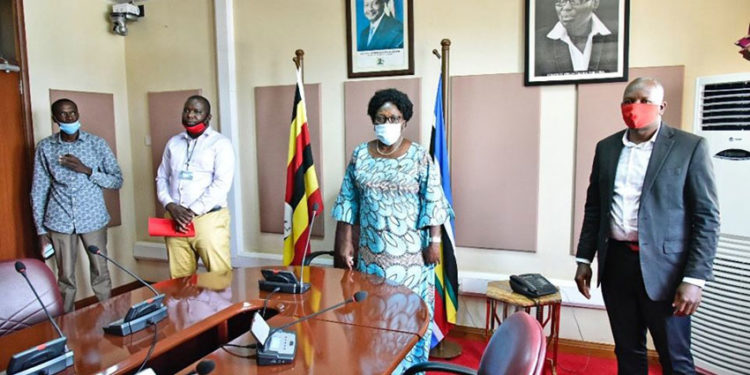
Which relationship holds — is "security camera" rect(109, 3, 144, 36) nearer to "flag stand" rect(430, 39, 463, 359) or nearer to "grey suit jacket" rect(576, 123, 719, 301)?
"flag stand" rect(430, 39, 463, 359)

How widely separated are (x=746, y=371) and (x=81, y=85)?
4.81 meters

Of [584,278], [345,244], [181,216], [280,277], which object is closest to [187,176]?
[181,216]

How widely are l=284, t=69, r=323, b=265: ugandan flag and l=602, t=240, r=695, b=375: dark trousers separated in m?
1.85

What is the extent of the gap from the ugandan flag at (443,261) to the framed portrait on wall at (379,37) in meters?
0.43

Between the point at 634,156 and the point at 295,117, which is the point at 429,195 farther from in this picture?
the point at 295,117

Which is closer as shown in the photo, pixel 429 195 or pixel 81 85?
pixel 429 195

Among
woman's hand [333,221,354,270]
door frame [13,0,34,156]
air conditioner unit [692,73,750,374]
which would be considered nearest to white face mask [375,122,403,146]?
woman's hand [333,221,354,270]

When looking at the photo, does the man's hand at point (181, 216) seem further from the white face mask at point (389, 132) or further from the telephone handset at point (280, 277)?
the white face mask at point (389, 132)

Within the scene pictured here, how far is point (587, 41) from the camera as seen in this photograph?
288 centimetres

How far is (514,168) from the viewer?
3.12 metres

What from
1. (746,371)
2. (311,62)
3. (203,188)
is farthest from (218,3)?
(746,371)

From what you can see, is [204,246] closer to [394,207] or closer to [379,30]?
[394,207]

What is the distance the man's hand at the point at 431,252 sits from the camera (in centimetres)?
238

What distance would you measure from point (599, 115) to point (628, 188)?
1.10m
